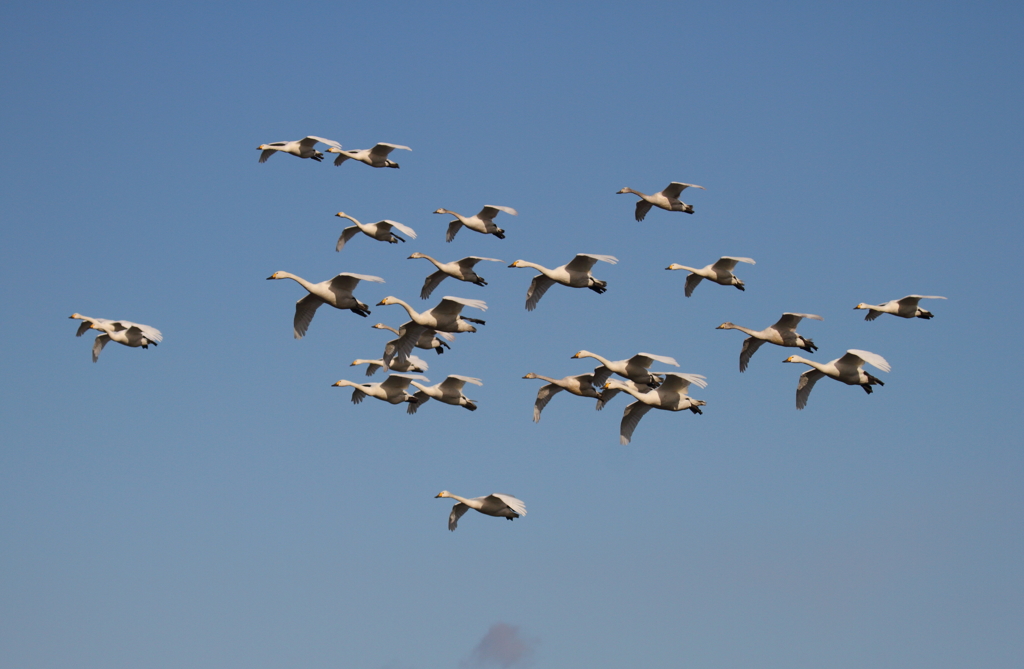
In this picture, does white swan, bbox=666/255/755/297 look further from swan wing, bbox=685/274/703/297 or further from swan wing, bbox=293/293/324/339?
swan wing, bbox=293/293/324/339

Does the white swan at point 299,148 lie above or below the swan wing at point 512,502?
above

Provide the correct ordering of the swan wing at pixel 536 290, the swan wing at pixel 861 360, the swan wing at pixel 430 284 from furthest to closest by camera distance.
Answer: the swan wing at pixel 430 284, the swan wing at pixel 536 290, the swan wing at pixel 861 360

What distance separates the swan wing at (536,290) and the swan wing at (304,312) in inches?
340

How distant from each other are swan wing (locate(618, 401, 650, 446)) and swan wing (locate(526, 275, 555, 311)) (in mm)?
6089

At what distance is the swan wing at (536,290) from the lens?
53.6 m

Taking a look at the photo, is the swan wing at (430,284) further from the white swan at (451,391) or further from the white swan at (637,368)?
the white swan at (637,368)

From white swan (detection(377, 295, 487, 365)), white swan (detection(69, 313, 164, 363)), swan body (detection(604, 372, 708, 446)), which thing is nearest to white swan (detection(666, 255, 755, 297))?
swan body (detection(604, 372, 708, 446))

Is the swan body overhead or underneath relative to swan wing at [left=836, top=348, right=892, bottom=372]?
underneath

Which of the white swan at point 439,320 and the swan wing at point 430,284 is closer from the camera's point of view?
the white swan at point 439,320

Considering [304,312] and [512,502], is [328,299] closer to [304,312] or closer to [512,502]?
[304,312]

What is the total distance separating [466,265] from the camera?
53406 mm

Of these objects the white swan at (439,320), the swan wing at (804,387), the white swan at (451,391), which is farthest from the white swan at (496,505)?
the swan wing at (804,387)

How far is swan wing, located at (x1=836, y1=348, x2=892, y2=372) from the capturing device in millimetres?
47731

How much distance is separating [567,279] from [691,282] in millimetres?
7005
